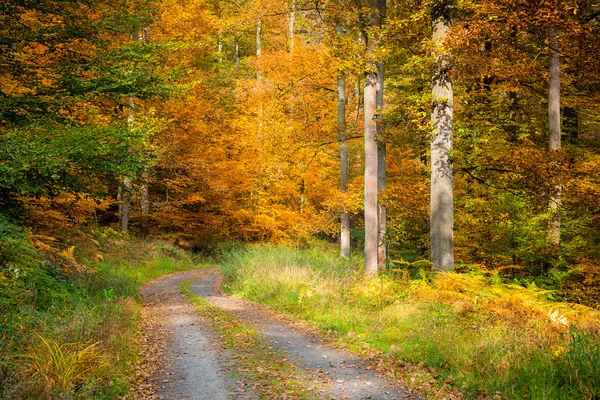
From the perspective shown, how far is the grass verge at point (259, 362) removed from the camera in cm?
639

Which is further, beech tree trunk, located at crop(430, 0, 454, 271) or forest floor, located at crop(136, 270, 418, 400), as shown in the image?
beech tree trunk, located at crop(430, 0, 454, 271)

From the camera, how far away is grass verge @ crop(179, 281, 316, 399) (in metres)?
6.39

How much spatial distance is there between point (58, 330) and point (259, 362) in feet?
10.5

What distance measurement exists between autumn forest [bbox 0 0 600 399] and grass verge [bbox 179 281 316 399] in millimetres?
114

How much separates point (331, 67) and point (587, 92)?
9247mm

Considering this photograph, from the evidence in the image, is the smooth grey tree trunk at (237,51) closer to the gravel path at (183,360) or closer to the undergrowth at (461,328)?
the undergrowth at (461,328)

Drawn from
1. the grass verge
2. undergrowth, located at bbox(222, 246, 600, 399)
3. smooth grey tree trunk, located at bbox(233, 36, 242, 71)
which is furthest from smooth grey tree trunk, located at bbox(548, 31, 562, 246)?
smooth grey tree trunk, located at bbox(233, 36, 242, 71)

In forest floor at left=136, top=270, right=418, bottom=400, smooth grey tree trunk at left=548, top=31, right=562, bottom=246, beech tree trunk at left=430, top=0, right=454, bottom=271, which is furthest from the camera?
smooth grey tree trunk at left=548, top=31, right=562, bottom=246

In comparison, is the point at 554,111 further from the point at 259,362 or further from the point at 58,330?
the point at 58,330

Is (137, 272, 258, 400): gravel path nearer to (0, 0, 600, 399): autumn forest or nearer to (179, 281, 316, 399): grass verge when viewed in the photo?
(179, 281, 316, 399): grass verge

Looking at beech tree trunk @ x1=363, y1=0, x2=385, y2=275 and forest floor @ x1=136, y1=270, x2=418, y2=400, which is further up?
beech tree trunk @ x1=363, y1=0, x2=385, y2=275

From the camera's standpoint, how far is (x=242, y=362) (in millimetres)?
7727

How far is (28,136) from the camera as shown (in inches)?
389

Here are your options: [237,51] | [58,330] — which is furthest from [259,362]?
[237,51]
